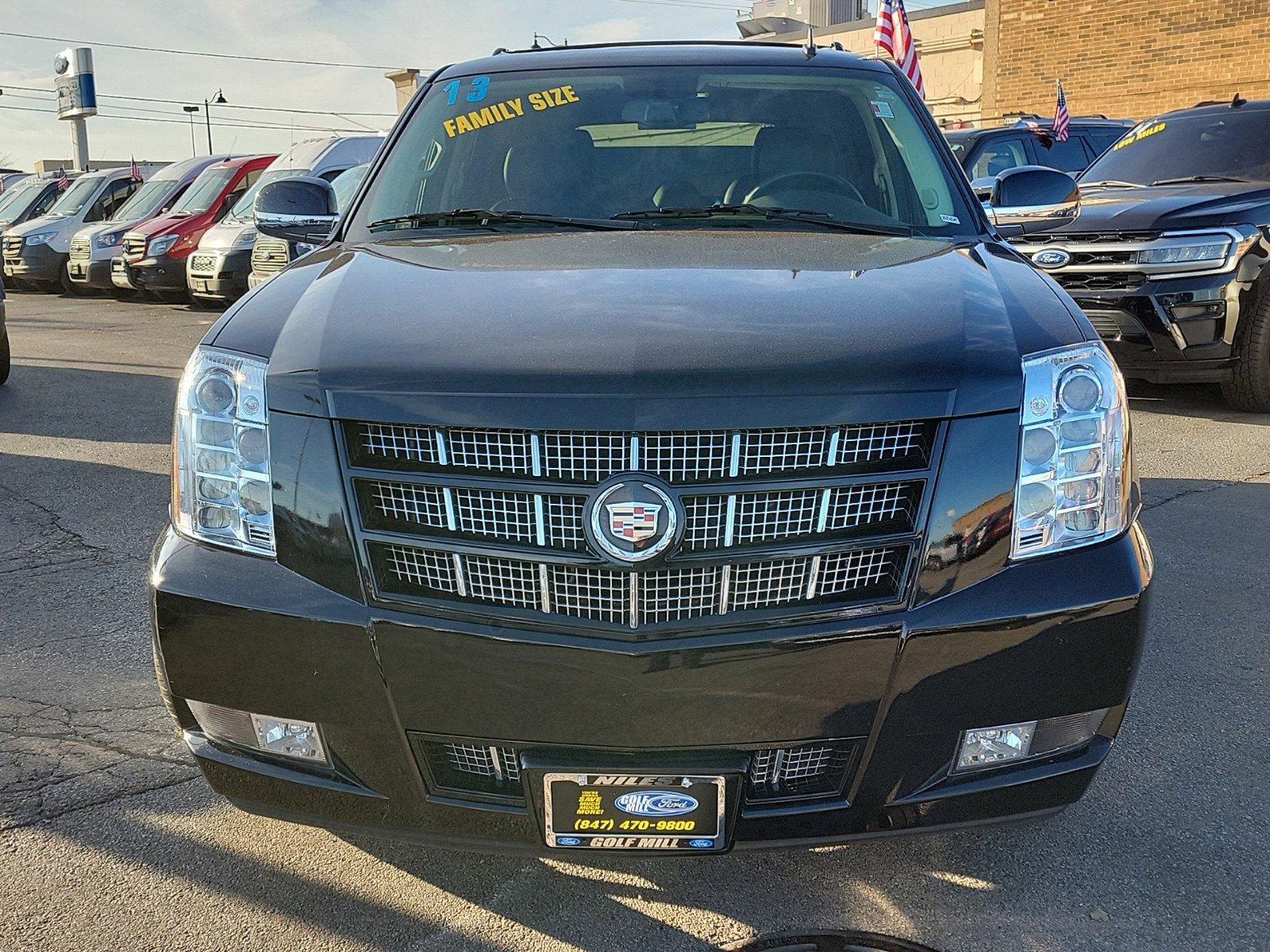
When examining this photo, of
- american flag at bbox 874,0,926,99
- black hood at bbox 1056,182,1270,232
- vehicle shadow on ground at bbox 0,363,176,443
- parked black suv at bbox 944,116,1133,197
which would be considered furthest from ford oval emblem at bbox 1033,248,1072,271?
american flag at bbox 874,0,926,99

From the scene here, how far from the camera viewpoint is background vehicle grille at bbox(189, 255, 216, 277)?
1525cm

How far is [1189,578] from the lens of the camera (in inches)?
178

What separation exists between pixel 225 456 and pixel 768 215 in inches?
64.8

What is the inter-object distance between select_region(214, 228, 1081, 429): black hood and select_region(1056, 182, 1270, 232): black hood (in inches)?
203

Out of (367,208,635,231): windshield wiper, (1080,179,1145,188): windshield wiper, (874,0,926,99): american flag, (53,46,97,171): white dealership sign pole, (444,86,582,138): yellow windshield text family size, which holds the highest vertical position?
(444,86,582,138): yellow windshield text family size

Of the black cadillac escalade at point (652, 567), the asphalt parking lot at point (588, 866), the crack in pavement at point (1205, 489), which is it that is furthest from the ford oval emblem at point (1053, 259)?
the black cadillac escalade at point (652, 567)

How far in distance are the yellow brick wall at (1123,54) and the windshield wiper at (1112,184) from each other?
13.4m

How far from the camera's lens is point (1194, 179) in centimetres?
850

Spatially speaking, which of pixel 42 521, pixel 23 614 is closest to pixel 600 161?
pixel 23 614

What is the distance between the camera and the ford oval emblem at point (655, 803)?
2.14 metres

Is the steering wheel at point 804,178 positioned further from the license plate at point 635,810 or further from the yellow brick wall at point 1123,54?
the yellow brick wall at point 1123,54

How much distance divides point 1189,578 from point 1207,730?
1.36 meters

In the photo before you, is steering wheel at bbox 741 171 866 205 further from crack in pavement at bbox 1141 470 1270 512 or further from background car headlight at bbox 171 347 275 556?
crack in pavement at bbox 1141 470 1270 512

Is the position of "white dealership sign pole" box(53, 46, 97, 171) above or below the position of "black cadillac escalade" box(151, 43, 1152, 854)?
below
